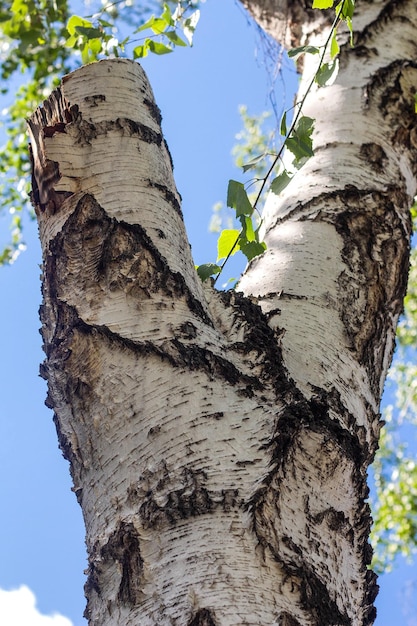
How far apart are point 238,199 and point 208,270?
0.12 m

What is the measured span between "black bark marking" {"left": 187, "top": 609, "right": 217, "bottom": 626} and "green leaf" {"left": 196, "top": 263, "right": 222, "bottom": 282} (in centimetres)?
59

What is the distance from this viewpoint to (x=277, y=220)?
132cm

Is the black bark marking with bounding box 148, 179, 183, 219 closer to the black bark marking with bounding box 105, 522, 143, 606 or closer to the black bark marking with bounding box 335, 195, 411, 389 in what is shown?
the black bark marking with bounding box 335, 195, 411, 389

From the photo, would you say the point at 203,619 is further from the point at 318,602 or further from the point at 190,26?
the point at 190,26

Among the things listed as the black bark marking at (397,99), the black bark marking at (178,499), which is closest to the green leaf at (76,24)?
the black bark marking at (397,99)

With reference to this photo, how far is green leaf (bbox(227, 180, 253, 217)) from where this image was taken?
3.77ft

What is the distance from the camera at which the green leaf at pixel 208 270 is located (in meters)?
1.14

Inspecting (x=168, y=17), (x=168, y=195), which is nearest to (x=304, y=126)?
(x=168, y=195)

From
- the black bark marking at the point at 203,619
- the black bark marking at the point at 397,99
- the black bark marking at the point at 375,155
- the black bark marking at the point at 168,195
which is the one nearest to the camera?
the black bark marking at the point at 203,619

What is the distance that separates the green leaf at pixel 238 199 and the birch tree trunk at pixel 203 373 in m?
0.09

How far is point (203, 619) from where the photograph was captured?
0.64m

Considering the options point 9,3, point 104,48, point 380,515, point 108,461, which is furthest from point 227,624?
point 380,515

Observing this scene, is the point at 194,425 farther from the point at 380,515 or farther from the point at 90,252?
the point at 380,515

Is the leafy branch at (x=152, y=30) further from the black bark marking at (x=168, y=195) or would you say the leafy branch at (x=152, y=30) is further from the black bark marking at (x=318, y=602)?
the black bark marking at (x=318, y=602)
